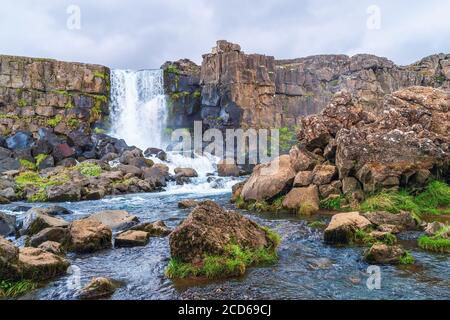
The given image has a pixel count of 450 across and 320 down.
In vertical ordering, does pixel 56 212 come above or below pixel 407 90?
below

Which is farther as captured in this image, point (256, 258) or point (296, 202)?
point (296, 202)

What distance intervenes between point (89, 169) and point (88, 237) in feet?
73.8

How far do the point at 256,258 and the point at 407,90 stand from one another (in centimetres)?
1430

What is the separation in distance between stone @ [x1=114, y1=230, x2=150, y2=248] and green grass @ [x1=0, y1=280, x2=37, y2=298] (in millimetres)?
3600

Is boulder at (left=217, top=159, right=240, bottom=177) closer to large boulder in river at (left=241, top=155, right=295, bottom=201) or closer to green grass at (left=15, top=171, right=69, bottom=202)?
green grass at (left=15, top=171, right=69, bottom=202)

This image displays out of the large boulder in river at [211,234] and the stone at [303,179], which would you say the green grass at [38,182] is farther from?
the large boulder in river at [211,234]

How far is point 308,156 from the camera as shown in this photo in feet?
63.3

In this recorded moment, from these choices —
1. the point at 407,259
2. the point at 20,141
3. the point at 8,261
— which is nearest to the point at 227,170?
the point at 20,141

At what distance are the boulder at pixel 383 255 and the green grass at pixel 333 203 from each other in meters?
6.62

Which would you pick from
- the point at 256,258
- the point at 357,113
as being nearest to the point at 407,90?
the point at 357,113

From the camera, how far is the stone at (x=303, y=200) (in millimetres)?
16391

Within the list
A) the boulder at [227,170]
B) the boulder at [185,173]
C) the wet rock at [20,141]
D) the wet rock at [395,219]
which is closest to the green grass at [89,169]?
the boulder at [185,173]

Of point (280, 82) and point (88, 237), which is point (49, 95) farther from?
point (88, 237)
